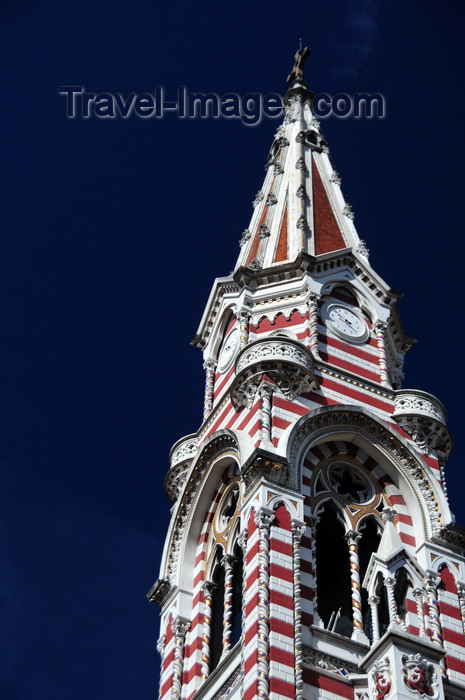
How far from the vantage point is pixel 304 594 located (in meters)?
28.6

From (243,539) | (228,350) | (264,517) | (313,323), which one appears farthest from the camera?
(228,350)

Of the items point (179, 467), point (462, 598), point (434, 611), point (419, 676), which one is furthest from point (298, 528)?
point (179, 467)

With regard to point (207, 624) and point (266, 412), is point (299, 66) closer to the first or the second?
point (266, 412)

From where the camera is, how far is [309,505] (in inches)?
1225

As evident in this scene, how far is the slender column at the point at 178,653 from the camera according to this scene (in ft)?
100

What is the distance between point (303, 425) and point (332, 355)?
4.91 meters

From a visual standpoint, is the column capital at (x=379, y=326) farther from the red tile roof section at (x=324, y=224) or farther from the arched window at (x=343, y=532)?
the arched window at (x=343, y=532)

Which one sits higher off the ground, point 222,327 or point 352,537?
point 222,327

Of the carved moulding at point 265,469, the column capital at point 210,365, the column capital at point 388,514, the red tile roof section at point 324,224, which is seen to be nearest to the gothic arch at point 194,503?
the carved moulding at point 265,469

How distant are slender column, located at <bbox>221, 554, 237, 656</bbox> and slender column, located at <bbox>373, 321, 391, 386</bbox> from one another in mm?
7835

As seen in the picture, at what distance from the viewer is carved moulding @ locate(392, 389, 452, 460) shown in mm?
34594

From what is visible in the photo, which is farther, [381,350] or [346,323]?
[346,323]

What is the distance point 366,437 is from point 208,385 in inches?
308

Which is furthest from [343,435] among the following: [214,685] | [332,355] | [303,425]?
[214,685]
